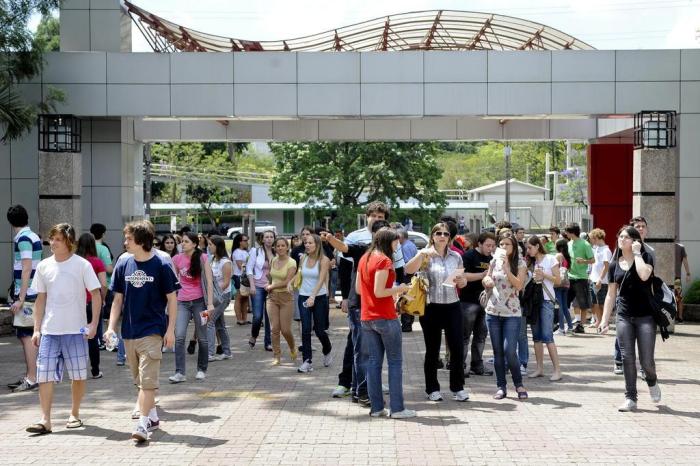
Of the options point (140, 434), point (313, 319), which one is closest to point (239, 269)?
point (313, 319)

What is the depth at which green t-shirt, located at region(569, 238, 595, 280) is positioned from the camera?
677 inches

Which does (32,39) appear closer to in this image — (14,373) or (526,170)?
(14,373)

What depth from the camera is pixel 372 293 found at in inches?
356

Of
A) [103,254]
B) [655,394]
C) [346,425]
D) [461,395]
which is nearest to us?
[346,425]

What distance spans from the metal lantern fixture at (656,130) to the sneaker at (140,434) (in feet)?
44.6

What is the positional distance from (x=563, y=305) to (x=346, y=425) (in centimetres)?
887

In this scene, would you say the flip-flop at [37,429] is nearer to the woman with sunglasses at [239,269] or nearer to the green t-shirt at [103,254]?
the green t-shirt at [103,254]

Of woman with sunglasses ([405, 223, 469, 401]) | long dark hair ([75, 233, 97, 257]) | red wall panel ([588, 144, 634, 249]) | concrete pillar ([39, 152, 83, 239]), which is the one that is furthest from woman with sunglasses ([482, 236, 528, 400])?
red wall panel ([588, 144, 634, 249])

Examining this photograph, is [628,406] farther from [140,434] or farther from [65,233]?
[65,233]

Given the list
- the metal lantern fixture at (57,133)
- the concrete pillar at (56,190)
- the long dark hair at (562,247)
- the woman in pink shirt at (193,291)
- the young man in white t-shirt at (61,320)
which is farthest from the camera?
the metal lantern fixture at (57,133)

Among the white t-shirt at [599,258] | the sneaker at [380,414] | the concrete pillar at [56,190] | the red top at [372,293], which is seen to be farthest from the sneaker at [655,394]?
the concrete pillar at [56,190]

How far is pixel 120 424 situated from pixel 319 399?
2180mm

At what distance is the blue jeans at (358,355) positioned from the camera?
9672mm

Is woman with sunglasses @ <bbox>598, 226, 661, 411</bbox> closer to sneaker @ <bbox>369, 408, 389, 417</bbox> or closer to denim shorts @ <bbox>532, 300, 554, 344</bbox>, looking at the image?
denim shorts @ <bbox>532, 300, 554, 344</bbox>
